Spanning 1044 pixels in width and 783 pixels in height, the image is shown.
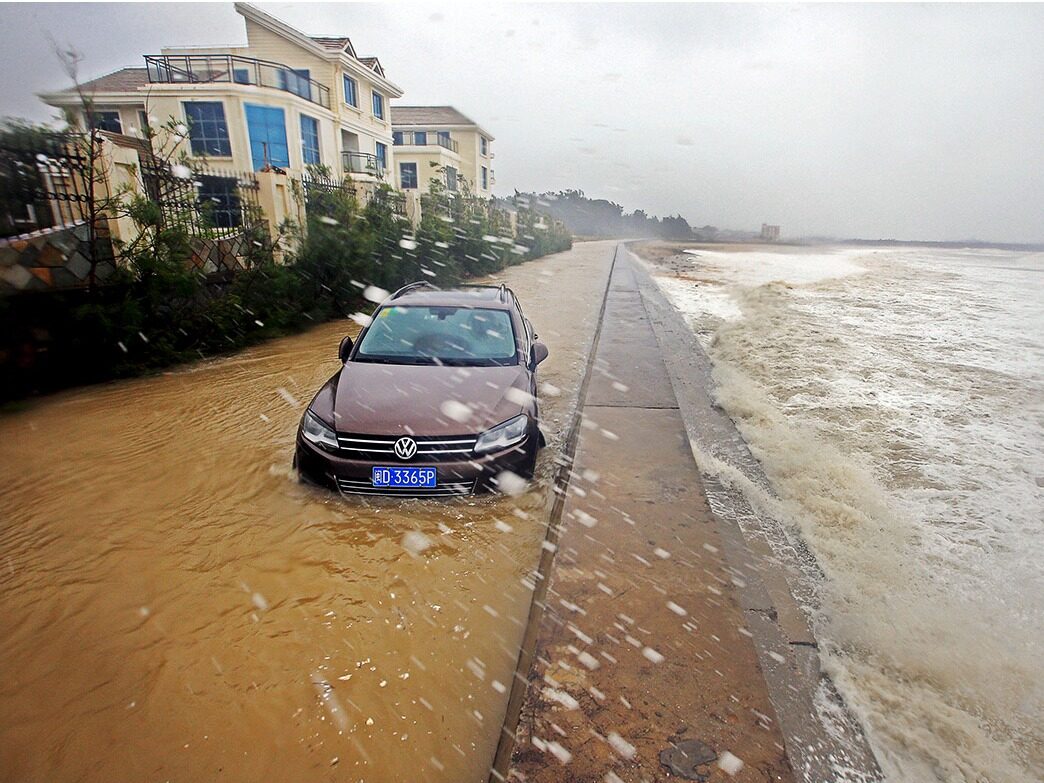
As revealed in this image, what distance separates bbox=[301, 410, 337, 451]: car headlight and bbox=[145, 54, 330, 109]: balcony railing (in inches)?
956

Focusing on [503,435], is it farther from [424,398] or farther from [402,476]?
[402,476]

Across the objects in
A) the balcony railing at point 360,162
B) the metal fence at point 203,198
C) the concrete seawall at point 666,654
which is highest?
the balcony railing at point 360,162

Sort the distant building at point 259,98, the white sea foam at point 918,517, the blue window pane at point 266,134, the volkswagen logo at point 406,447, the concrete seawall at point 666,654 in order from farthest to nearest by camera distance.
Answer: the blue window pane at point 266,134 < the distant building at point 259,98 < the volkswagen logo at point 406,447 < the white sea foam at point 918,517 < the concrete seawall at point 666,654

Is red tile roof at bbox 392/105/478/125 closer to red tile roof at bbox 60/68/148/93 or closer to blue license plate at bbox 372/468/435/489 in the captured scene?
red tile roof at bbox 60/68/148/93

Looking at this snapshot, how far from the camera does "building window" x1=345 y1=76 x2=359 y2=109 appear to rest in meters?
28.3

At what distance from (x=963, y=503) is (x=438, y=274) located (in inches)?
586

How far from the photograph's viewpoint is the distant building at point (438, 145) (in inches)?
1501

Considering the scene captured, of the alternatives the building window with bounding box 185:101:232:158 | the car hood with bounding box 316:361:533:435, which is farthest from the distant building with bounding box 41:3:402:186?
the car hood with bounding box 316:361:533:435

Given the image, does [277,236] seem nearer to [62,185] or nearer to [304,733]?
[62,185]

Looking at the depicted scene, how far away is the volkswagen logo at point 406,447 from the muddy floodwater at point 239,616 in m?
0.47

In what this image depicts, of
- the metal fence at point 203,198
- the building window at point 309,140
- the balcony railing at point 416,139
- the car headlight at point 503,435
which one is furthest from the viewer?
the balcony railing at point 416,139

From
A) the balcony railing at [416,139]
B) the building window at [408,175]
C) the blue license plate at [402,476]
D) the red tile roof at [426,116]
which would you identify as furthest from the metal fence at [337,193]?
the red tile roof at [426,116]

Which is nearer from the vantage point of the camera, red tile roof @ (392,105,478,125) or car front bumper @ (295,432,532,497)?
car front bumper @ (295,432,532,497)

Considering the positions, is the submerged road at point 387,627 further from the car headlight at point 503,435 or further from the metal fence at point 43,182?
the metal fence at point 43,182
